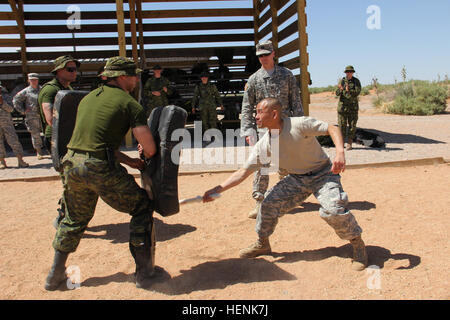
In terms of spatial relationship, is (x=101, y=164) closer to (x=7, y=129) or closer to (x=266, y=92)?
(x=266, y=92)

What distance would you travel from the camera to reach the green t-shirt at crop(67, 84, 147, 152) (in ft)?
9.93

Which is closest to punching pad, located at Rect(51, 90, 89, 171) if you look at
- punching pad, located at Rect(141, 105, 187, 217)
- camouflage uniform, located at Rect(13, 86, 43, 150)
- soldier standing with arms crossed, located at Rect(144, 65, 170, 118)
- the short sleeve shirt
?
punching pad, located at Rect(141, 105, 187, 217)

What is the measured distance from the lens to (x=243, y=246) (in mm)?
4180

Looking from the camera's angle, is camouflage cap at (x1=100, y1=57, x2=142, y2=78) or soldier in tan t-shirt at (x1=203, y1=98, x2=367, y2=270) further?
soldier in tan t-shirt at (x1=203, y1=98, x2=367, y2=270)

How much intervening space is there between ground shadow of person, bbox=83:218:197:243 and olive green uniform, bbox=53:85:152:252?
1.28 metres

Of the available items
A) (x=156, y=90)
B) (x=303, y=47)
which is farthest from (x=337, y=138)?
(x=156, y=90)

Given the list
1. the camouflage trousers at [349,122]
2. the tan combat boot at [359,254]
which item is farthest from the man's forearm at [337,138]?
the camouflage trousers at [349,122]

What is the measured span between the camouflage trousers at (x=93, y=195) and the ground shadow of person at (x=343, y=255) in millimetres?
1346

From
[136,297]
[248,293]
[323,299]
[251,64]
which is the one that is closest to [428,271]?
[323,299]

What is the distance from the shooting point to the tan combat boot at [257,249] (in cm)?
Answer: 386

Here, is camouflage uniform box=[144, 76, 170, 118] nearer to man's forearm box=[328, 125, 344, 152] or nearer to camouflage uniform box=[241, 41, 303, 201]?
camouflage uniform box=[241, 41, 303, 201]

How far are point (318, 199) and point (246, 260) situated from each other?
0.89 metres

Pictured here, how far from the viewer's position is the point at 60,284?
3.40m

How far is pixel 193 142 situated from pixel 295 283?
9222 mm
